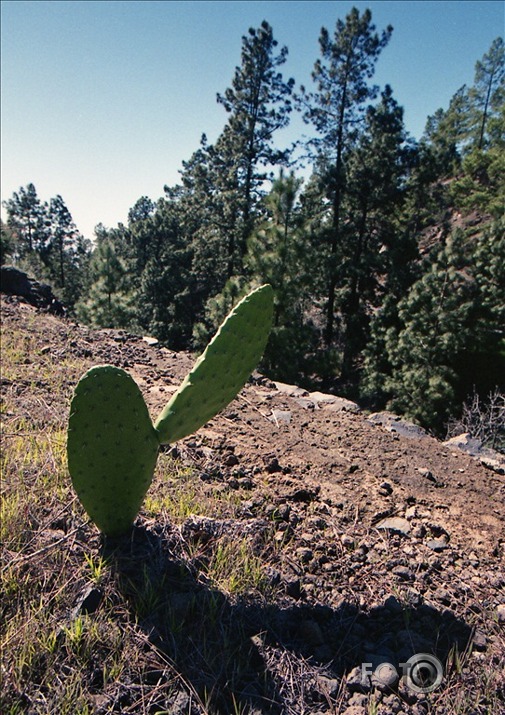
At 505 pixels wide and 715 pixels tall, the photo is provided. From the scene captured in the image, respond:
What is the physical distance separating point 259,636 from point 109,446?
0.84 metres

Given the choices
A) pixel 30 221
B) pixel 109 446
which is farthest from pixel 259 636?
pixel 30 221

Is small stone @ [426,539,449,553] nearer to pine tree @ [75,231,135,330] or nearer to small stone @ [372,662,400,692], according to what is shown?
small stone @ [372,662,400,692]

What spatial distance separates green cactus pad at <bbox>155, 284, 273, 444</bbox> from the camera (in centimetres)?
185

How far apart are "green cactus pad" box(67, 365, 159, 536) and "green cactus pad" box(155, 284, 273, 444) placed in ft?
0.41

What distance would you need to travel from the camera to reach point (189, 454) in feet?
8.91

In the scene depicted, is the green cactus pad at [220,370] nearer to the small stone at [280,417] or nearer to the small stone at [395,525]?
the small stone at [395,525]

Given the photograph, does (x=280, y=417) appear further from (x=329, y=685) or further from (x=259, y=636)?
(x=329, y=685)

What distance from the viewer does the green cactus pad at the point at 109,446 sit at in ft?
5.59

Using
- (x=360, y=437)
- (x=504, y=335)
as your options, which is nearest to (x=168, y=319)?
(x=504, y=335)

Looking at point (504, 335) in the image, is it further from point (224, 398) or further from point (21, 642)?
point (21, 642)

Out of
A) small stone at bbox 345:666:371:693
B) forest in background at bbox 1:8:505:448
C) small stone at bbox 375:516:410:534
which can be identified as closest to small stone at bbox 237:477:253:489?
small stone at bbox 375:516:410:534

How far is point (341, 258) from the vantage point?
1686 centimetres

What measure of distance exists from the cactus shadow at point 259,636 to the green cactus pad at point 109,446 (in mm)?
158

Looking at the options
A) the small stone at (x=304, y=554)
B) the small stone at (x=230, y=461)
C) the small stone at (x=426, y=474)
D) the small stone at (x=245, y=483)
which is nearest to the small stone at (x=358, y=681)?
the small stone at (x=304, y=554)
